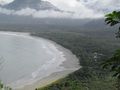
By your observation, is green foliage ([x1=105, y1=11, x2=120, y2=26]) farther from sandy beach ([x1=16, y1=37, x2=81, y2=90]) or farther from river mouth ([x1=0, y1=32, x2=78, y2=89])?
sandy beach ([x1=16, y1=37, x2=81, y2=90])

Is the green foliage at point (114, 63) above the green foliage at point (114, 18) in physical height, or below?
below

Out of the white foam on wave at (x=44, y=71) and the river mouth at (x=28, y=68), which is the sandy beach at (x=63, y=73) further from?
the white foam on wave at (x=44, y=71)

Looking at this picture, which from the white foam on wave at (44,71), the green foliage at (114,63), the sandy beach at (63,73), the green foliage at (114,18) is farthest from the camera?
the white foam on wave at (44,71)

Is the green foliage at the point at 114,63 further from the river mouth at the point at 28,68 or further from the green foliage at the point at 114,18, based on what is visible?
the river mouth at the point at 28,68

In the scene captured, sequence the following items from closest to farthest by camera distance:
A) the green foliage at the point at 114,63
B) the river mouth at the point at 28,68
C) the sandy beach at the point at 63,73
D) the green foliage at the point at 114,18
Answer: the green foliage at the point at 114,18 → the green foliage at the point at 114,63 → the sandy beach at the point at 63,73 → the river mouth at the point at 28,68

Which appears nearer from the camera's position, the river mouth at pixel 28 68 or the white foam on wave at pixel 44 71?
the white foam on wave at pixel 44 71

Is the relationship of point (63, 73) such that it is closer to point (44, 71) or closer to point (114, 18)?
point (44, 71)

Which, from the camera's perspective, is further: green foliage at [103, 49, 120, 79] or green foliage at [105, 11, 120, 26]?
green foliage at [103, 49, 120, 79]

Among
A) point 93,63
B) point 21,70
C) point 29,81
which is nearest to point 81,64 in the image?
point 93,63

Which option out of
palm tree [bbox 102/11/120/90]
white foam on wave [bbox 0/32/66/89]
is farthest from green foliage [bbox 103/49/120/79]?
white foam on wave [bbox 0/32/66/89]

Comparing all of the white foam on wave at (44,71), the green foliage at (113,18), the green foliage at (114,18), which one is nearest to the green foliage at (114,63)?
the green foliage at (114,18)

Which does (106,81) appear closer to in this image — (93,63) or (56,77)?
(56,77)
